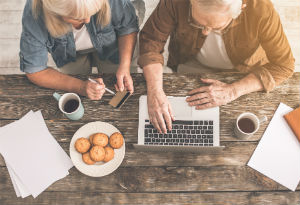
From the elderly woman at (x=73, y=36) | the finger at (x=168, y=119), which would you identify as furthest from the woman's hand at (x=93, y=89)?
the finger at (x=168, y=119)

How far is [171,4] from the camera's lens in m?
1.29

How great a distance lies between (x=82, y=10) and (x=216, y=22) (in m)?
0.57

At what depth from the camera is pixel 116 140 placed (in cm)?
122

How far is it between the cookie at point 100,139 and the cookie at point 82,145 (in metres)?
0.04

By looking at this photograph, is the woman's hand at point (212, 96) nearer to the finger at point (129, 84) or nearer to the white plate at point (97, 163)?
the finger at point (129, 84)

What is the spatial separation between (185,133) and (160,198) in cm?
33

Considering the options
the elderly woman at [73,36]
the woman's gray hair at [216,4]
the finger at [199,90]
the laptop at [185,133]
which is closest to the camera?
the woman's gray hair at [216,4]

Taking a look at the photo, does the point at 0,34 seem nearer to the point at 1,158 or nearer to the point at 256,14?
the point at 1,158

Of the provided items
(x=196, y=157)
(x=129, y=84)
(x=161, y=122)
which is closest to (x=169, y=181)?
(x=196, y=157)

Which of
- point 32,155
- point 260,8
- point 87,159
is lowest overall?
point 32,155

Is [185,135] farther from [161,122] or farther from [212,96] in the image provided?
[212,96]

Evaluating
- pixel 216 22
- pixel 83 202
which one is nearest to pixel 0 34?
pixel 83 202

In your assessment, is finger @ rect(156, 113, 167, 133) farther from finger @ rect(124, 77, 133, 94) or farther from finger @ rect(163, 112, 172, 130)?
finger @ rect(124, 77, 133, 94)

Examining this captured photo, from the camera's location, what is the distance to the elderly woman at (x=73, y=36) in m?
1.13
